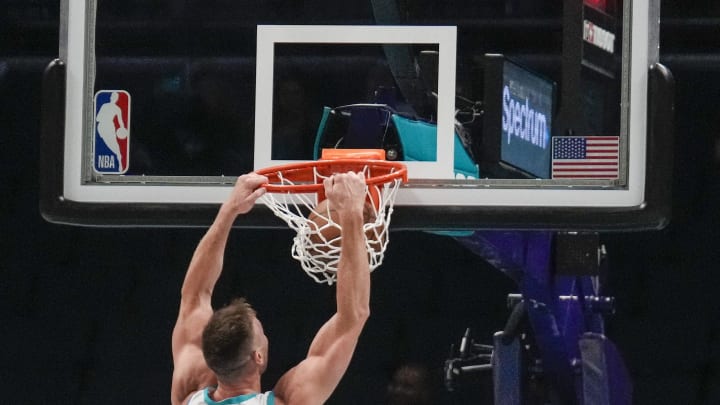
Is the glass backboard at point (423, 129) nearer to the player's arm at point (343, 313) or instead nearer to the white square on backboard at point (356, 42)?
the white square on backboard at point (356, 42)

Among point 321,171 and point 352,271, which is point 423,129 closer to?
point 321,171

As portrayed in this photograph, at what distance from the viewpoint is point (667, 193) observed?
362 cm

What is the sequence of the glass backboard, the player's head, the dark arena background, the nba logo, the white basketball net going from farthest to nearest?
the dark arena background, the nba logo, the glass backboard, the white basketball net, the player's head

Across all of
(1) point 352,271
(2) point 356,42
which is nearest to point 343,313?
(1) point 352,271

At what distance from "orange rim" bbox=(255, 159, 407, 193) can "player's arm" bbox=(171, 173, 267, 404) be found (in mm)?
66

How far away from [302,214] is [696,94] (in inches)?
162

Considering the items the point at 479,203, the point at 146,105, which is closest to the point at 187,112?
the point at 146,105

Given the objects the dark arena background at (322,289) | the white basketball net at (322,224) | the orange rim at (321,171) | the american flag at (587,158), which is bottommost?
the dark arena background at (322,289)

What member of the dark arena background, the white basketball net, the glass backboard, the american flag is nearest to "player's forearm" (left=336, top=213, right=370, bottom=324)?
the white basketball net

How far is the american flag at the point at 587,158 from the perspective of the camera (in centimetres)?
371

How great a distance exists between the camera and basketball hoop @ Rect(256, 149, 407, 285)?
11.5 ft

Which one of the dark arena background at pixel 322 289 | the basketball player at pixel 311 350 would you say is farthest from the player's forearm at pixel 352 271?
the dark arena background at pixel 322 289

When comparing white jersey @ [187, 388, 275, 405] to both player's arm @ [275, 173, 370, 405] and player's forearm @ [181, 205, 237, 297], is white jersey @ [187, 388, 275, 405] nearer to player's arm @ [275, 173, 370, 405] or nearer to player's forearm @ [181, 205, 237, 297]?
player's arm @ [275, 173, 370, 405]

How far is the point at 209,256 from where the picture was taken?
11.6 ft
